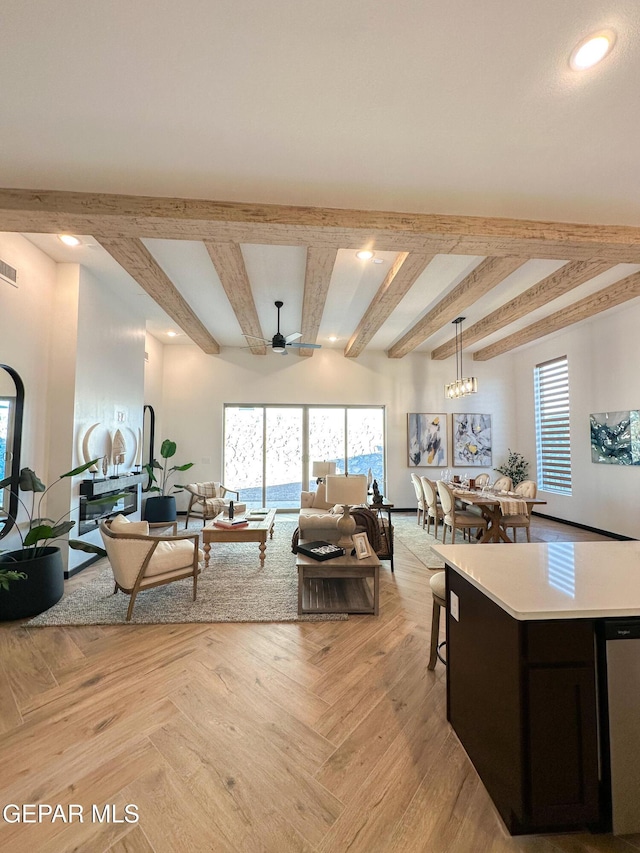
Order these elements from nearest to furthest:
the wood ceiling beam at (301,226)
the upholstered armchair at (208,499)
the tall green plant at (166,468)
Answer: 1. the wood ceiling beam at (301,226)
2. the upholstered armchair at (208,499)
3. the tall green plant at (166,468)

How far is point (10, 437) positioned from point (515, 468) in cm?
841

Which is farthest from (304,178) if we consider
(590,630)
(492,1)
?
(590,630)

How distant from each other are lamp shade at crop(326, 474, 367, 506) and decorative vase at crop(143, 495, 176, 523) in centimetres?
446

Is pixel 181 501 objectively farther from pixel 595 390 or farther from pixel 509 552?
pixel 595 390

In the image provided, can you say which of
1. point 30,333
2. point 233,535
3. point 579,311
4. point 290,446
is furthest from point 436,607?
point 290,446

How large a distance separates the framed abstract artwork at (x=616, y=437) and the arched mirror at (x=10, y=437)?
7.54 meters

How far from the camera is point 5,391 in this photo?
3.58 metres

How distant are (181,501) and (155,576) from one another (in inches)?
189

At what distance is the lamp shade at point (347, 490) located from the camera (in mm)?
3449

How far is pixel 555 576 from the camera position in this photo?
169 centimetres

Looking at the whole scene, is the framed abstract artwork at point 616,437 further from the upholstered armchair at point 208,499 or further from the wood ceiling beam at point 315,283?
the upholstered armchair at point 208,499

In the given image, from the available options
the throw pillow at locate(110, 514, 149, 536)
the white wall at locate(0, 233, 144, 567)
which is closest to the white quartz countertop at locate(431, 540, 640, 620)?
the throw pillow at locate(110, 514, 149, 536)

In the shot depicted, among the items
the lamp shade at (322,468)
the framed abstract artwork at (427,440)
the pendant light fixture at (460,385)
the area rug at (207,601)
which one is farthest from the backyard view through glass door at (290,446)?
the area rug at (207,601)

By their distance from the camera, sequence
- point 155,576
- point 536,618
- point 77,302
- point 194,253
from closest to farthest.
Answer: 1. point 536,618
2. point 155,576
3. point 194,253
4. point 77,302
